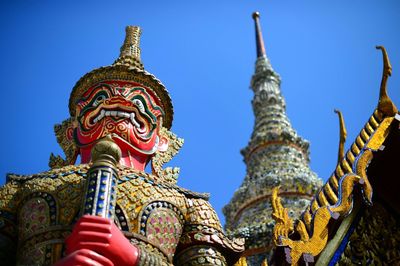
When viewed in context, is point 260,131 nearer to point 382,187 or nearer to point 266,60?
point 266,60

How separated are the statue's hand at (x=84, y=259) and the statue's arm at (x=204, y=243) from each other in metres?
0.75

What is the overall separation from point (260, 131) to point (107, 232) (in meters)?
10.2

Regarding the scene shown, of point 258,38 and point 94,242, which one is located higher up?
point 258,38

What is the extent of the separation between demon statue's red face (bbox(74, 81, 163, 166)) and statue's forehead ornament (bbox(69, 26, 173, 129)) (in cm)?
4

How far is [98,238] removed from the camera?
2.45 m

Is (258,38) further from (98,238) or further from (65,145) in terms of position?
(98,238)

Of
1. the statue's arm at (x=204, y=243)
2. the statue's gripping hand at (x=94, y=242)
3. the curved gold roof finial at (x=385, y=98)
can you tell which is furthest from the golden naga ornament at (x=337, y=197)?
the statue's gripping hand at (x=94, y=242)

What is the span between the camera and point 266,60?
1541cm

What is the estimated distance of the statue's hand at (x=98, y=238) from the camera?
2.44 m

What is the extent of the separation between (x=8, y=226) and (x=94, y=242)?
0.82m

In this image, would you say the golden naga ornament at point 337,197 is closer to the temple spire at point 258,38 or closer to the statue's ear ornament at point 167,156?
the statue's ear ornament at point 167,156

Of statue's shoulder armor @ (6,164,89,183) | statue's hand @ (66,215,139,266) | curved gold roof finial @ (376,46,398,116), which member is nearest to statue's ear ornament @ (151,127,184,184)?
statue's shoulder armor @ (6,164,89,183)

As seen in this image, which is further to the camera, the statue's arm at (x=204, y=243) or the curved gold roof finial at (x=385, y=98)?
the curved gold roof finial at (x=385, y=98)

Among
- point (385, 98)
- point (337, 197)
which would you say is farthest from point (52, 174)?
point (385, 98)
